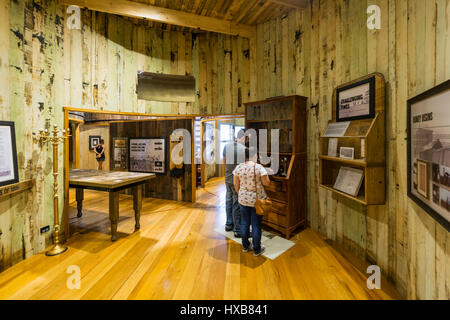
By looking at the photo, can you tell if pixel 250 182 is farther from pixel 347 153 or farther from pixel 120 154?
pixel 120 154

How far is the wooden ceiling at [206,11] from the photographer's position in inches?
137

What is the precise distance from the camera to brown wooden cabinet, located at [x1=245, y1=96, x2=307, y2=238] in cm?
332

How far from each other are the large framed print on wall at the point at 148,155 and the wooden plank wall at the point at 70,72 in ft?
4.63

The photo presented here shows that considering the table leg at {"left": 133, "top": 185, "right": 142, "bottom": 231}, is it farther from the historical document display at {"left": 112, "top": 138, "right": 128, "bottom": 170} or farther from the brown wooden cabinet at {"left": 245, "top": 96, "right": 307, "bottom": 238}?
A: the historical document display at {"left": 112, "top": 138, "right": 128, "bottom": 170}

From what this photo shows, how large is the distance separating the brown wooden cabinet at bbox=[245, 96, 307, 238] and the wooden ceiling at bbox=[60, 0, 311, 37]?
1584 mm

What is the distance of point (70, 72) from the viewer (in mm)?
3207

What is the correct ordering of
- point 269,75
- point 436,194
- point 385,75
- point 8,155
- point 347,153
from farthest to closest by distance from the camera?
point 269,75, point 347,153, point 8,155, point 385,75, point 436,194

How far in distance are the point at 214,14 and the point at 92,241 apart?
14.2 feet

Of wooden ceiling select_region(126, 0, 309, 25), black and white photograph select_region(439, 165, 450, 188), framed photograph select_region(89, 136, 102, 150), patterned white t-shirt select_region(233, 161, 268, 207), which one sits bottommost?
patterned white t-shirt select_region(233, 161, 268, 207)

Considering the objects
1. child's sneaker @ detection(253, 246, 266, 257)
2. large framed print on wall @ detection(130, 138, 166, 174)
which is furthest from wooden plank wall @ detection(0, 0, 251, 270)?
child's sneaker @ detection(253, 246, 266, 257)

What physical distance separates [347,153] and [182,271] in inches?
92.7

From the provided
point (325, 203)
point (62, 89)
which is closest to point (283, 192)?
point (325, 203)

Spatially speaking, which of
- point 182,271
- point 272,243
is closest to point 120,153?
point 182,271

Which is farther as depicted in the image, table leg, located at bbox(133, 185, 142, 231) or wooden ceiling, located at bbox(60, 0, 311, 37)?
table leg, located at bbox(133, 185, 142, 231)
